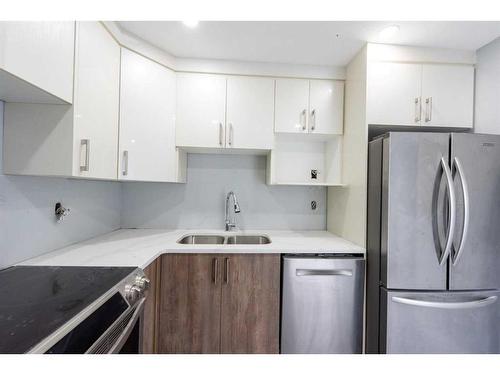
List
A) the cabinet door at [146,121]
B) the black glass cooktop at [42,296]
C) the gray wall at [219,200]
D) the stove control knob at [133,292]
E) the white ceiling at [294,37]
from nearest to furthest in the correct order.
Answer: the black glass cooktop at [42,296] < the stove control knob at [133,292] < the white ceiling at [294,37] < the cabinet door at [146,121] < the gray wall at [219,200]

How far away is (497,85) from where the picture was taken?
60.3 inches

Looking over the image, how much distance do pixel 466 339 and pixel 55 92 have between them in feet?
8.18

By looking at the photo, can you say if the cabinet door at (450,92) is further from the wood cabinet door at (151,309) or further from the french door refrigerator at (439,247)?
the wood cabinet door at (151,309)

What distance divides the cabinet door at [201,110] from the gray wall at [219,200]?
0.38 m

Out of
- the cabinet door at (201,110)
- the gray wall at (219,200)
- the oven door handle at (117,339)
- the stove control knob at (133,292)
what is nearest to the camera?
the oven door handle at (117,339)

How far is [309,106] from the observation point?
1910 millimetres

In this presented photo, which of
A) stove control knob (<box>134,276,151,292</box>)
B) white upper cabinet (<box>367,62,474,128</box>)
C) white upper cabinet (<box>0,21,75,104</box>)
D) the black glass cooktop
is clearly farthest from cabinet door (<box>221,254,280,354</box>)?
white upper cabinet (<box>367,62,474,128</box>)

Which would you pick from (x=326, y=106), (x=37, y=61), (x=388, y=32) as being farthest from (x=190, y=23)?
(x=388, y=32)

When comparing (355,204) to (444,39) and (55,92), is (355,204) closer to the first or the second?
(444,39)

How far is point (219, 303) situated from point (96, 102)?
1.41 meters

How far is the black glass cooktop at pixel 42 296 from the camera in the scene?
61 centimetres

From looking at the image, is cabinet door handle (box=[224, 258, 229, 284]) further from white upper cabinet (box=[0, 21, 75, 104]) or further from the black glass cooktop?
white upper cabinet (box=[0, 21, 75, 104])

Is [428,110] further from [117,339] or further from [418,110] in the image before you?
[117,339]

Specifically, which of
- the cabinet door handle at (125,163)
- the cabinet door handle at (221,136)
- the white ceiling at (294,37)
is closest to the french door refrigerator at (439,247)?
the white ceiling at (294,37)
